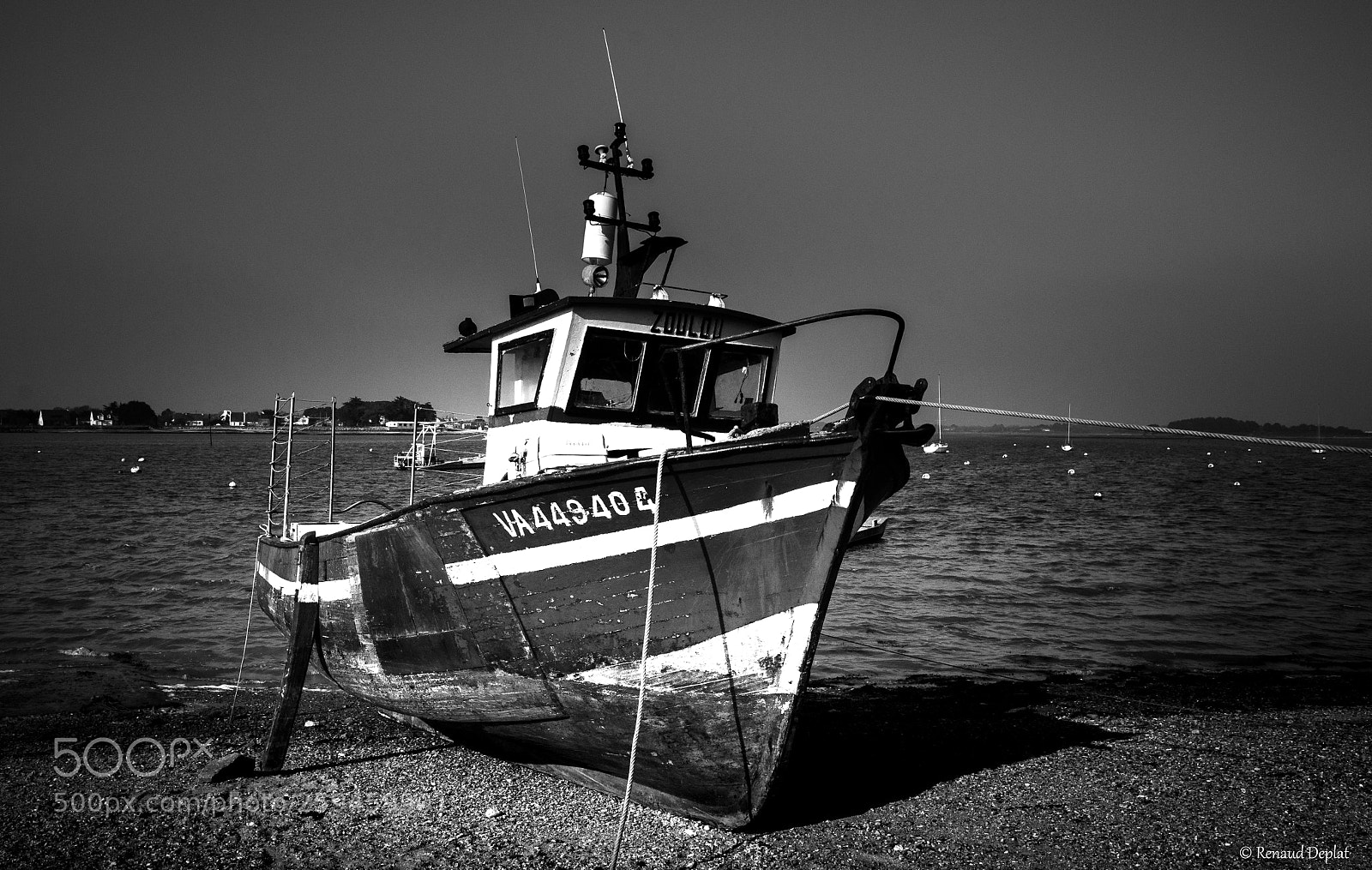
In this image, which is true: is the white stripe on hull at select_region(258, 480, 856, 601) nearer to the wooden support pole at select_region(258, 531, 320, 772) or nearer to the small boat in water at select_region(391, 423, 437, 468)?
the wooden support pole at select_region(258, 531, 320, 772)

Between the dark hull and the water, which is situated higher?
the dark hull

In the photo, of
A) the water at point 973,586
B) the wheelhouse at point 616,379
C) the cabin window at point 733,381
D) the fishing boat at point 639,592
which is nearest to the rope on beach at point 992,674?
the water at point 973,586

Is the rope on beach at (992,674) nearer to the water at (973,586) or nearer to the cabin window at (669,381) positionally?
the water at (973,586)

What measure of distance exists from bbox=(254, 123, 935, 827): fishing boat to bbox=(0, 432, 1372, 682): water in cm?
506

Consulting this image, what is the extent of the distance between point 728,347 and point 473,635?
313 cm

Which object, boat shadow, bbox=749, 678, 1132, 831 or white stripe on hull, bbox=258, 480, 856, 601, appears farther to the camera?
boat shadow, bbox=749, 678, 1132, 831

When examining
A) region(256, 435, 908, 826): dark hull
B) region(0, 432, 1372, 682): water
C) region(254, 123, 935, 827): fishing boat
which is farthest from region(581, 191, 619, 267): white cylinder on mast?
region(0, 432, 1372, 682): water

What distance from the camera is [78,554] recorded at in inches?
736

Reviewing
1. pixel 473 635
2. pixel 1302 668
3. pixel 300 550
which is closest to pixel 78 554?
pixel 300 550

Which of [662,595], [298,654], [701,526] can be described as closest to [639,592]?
[662,595]

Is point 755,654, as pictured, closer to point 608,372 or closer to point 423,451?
point 608,372

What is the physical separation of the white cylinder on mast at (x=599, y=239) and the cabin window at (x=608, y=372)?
147 centimetres

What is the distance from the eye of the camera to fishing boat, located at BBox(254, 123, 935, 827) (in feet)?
15.0

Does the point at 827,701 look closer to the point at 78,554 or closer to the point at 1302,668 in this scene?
the point at 1302,668
